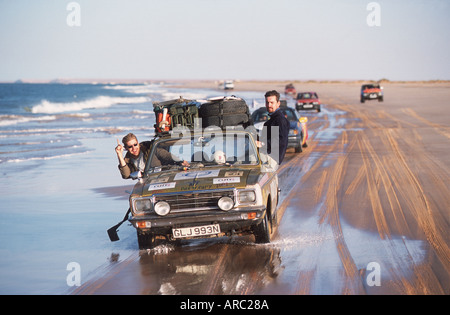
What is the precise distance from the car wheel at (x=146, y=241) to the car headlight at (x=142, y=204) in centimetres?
37

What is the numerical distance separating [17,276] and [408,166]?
10.6 metres

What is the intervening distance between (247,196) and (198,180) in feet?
2.12

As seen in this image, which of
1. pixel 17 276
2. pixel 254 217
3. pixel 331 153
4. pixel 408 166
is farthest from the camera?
pixel 331 153

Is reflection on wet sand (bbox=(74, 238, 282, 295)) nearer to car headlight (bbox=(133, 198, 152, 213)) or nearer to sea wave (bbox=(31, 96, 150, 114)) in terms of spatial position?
car headlight (bbox=(133, 198, 152, 213))

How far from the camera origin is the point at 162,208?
24.1 ft

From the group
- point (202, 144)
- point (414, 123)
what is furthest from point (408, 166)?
point (414, 123)

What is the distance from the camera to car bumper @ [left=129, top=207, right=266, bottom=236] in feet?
23.7

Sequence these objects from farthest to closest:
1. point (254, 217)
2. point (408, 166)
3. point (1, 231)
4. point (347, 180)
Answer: point (408, 166) → point (347, 180) → point (1, 231) → point (254, 217)

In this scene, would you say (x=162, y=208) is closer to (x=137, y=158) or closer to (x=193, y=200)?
(x=193, y=200)

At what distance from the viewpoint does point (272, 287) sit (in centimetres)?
597

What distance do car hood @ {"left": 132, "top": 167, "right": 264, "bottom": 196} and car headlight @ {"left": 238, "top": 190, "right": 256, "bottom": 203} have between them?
0.10m

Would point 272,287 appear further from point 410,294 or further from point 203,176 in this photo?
point 203,176

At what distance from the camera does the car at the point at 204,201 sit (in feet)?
23.9

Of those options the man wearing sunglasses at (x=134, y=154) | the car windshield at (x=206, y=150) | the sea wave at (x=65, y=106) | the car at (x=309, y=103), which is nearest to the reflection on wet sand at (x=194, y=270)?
the car windshield at (x=206, y=150)
